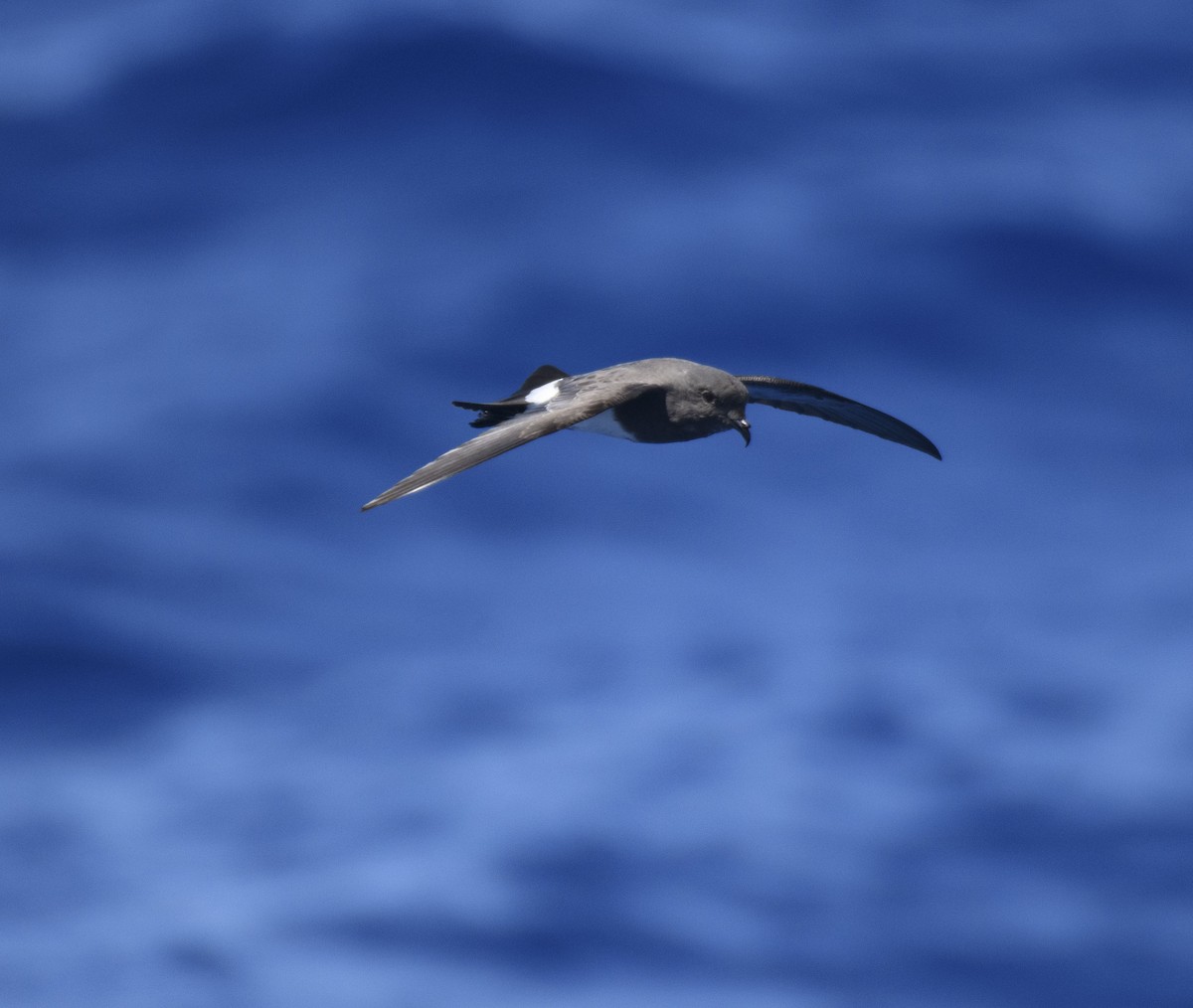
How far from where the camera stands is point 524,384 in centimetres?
1309

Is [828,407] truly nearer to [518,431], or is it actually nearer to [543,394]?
[543,394]

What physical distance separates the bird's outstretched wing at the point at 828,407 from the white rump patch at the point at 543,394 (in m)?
2.00

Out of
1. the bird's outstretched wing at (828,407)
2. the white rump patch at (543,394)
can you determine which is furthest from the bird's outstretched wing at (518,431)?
the bird's outstretched wing at (828,407)

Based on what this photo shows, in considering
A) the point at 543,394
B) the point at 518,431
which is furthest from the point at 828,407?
the point at 518,431

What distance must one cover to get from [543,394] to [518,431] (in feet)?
5.61

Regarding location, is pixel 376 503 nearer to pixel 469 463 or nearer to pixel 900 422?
pixel 469 463

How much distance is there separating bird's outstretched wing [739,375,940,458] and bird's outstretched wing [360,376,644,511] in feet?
7.81

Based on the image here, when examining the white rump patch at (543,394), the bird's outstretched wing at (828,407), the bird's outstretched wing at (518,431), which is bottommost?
the bird's outstretched wing at (518,431)

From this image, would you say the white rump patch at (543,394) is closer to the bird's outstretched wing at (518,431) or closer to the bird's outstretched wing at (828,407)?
the bird's outstretched wing at (518,431)

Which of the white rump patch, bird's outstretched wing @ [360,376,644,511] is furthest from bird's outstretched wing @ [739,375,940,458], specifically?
bird's outstretched wing @ [360,376,644,511]

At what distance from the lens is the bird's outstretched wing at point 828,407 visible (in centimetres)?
1389

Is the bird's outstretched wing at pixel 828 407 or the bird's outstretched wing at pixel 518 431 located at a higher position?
the bird's outstretched wing at pixel 828 407

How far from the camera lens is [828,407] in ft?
47.8

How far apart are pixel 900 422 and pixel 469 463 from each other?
243 inches
